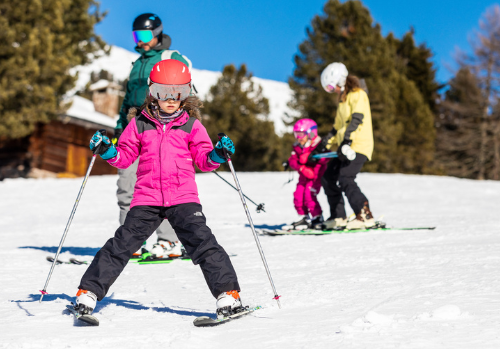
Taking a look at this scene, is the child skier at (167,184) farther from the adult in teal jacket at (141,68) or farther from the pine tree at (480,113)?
the pine tree at (480,113)

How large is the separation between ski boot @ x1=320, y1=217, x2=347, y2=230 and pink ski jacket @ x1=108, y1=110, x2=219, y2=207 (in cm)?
367

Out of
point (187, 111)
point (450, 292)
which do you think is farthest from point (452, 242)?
point (187, 111)

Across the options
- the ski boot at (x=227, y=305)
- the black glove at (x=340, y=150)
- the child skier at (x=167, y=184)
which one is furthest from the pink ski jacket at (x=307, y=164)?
the ski boot at (x=227, y=305)

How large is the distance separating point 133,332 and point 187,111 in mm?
1444

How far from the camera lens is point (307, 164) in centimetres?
711

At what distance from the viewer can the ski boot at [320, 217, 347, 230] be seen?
6688 mm

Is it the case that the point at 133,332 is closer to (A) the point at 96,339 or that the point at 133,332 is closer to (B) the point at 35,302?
(A) the point at 96,339

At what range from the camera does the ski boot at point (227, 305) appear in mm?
2916

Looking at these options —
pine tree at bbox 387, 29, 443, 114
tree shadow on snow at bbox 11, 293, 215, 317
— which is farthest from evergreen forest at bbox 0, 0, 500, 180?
tree shadow on snow at bbox 11, 293, 215, 317

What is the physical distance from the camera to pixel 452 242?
541 cm

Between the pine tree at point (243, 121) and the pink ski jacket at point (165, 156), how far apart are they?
27193 mm

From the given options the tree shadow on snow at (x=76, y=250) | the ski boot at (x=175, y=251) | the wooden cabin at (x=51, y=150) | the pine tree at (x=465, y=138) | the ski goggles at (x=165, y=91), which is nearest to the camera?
the ski goggles at (x=165, y=91)

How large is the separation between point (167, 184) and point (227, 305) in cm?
77

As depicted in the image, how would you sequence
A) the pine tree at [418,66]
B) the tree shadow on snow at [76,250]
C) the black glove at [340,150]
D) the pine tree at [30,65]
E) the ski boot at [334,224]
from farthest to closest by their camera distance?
the pine tree at [418,66] < the pine tree at [30,65] < the ski boot at [334,224] < the black glove at [340,150] < the tree shadow on snow at [76,250]
